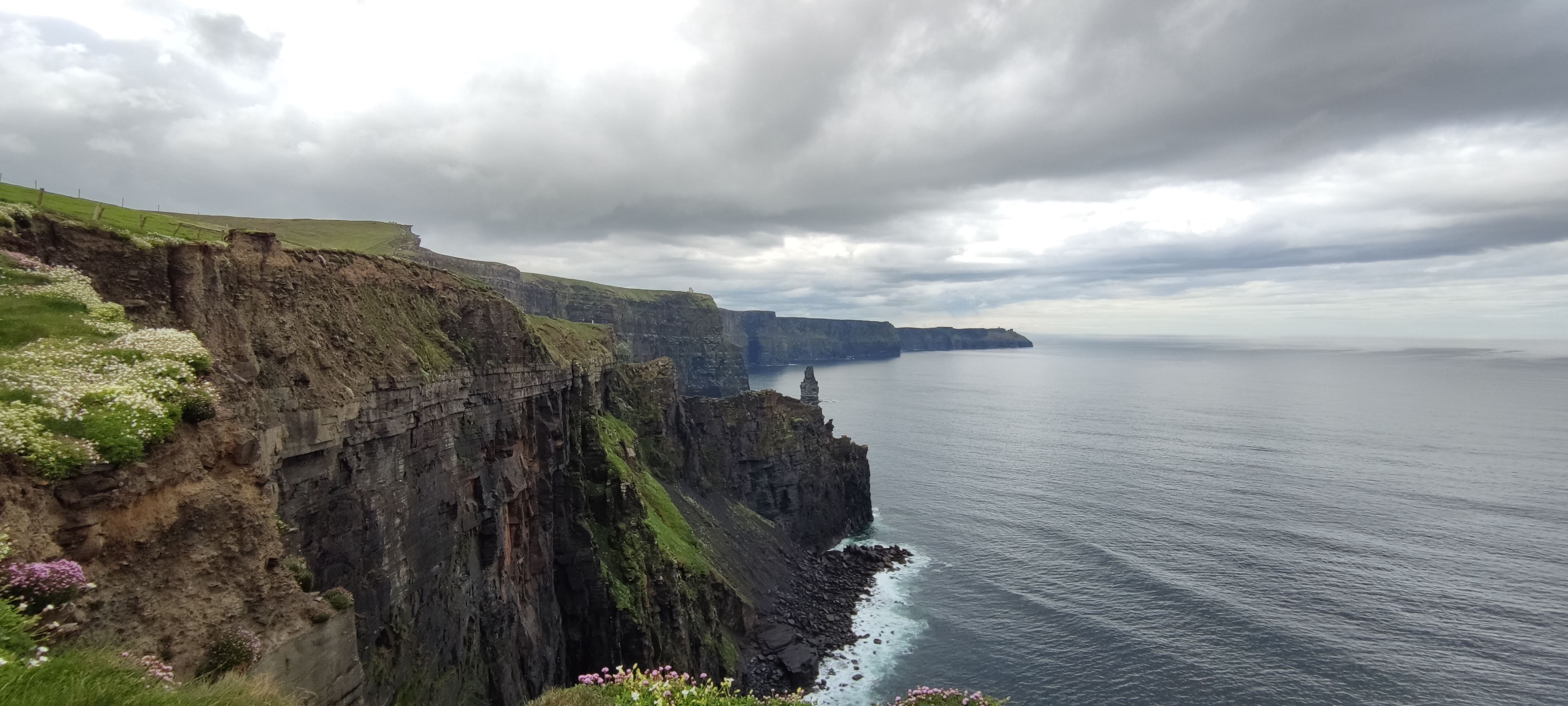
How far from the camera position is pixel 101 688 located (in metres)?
10.3

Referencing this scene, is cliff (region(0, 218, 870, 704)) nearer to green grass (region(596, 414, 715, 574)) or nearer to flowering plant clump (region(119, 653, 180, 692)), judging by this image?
green grass (region(596, 414, 715, 574))

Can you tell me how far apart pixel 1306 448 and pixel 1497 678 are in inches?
3844

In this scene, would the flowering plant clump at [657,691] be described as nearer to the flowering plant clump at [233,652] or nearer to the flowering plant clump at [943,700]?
the flowering plant clump at [943,700]

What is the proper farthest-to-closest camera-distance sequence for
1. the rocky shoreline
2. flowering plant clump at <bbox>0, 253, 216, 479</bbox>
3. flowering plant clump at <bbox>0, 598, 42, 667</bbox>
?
the rocky shoreline → flowering plant clump at <bbox>0, 253, 216, 479</bbox> → flowering plant clump at <bbox>0, 598, 42, 667</bbox>

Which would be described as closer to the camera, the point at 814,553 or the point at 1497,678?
the point at 1497,678

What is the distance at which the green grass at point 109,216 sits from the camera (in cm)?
2322

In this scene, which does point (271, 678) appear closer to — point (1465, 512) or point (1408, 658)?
point (1408, 658)

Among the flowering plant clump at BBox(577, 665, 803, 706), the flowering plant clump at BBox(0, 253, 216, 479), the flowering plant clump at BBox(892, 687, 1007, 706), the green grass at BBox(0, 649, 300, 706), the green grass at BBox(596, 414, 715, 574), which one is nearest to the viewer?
the green grass at BBox(0, 649, 300, 706)

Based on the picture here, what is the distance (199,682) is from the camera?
13227 mm

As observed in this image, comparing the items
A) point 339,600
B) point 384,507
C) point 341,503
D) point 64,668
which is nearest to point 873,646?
point 384,507

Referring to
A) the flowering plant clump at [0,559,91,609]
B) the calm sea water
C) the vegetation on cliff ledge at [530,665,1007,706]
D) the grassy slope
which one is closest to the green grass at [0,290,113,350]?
the grassy slope

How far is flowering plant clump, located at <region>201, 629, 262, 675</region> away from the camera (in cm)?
1478

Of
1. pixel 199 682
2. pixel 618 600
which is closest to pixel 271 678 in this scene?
pixel 199 682

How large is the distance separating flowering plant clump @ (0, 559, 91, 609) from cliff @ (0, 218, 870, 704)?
1.89 ft
